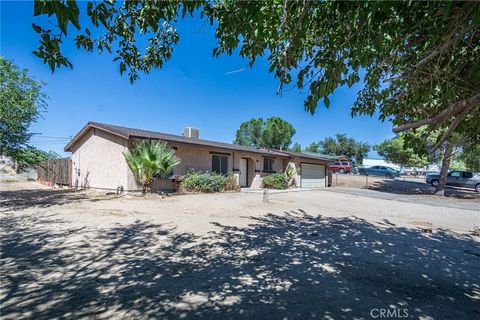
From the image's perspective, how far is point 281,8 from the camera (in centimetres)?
261

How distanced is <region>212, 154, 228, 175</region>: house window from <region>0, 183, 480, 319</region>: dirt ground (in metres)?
10.2

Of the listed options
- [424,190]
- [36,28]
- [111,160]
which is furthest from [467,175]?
[36,28]

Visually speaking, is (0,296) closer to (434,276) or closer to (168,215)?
(168,215)

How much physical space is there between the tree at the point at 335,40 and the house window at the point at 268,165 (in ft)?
62.2

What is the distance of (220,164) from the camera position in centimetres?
1936

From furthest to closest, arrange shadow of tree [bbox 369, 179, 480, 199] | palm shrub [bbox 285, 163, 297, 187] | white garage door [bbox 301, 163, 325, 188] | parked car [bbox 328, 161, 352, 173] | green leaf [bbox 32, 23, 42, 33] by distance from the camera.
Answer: parked car [bbox 328, 161, 352, 173], white garage door [bbox 301, 163, 325, 188], palm shrub [bbox 285, 163, 297, 187], shadow of tree [bbox 369, 179, 480, 199], green leaf [bbox 32, 23, 42, 33]

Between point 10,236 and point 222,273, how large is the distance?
505 cm

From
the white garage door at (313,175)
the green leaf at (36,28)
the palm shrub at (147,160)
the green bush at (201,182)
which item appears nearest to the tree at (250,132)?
the white garage door at (313,175)

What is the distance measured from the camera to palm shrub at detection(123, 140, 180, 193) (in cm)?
1298

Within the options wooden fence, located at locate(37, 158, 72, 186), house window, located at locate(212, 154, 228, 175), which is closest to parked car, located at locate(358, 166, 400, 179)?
house window, located at locate(212, 154, 228, 175)

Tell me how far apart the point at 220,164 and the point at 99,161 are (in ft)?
25.4

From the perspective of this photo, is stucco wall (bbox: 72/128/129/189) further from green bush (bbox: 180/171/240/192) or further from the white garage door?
the white garage door

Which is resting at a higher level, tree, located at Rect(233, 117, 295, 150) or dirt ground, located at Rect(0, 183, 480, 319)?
tree, located at Rect(233, 117, 295, 150)

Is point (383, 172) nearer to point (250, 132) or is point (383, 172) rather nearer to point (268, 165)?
point (250, 132)
